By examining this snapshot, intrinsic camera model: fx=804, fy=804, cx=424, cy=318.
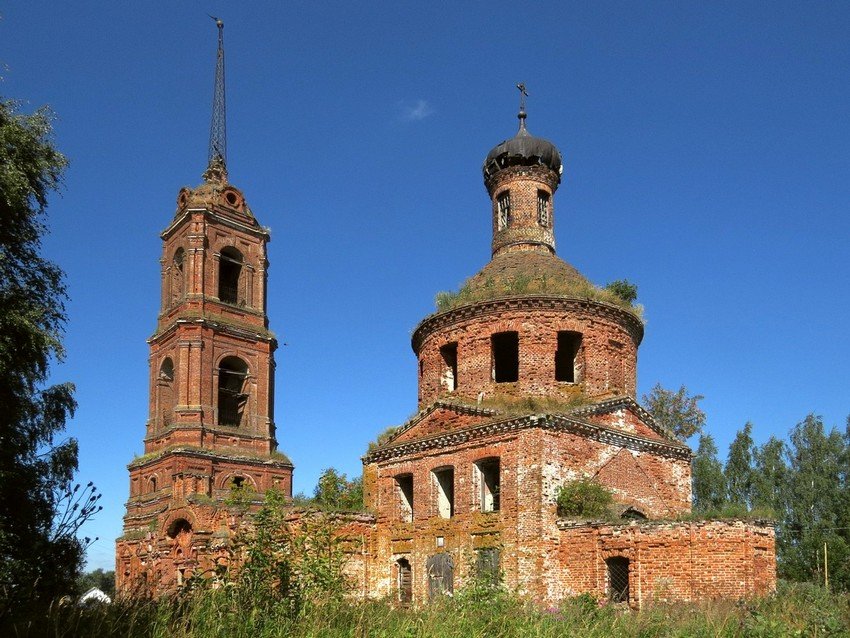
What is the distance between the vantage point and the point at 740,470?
37.0m

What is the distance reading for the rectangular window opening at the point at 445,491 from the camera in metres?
21.3

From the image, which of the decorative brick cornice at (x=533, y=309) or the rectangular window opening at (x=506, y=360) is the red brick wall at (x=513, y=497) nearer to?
the decorative brick cornice at (x=533, y=309)

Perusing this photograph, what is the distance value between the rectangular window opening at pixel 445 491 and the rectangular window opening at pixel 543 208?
30.0ft

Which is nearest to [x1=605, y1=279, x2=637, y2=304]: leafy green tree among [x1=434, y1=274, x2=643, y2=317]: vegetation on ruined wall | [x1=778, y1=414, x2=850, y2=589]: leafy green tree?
[x1=434, y1=274, x2=643, y2=317]: vegetation on ruined wall

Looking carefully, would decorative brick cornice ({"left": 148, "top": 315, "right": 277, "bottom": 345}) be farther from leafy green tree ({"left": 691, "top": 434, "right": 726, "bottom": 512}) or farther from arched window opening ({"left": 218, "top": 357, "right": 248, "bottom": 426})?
leafy green tree ({"left": 691, "top": 434, "right": 726, "bottom": 512})

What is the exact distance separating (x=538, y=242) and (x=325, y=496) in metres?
11.7

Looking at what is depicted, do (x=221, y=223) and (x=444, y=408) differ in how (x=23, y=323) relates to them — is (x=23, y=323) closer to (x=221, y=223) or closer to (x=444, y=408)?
(x=444, y=408)

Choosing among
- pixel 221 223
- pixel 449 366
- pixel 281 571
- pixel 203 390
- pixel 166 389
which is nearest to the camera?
pixel 281 571

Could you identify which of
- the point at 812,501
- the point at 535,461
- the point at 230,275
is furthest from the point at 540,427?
the point at 812,501

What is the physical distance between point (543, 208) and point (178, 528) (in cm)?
1630

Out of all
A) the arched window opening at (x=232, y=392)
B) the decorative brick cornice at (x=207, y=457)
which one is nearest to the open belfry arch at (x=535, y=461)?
the decorative brick cornice at (x=207, y=457)

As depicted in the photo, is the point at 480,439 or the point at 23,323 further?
the point at 480,439

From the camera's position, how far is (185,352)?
29.0 m

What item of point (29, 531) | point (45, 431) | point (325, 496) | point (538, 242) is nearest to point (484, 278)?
point (538, 242)
